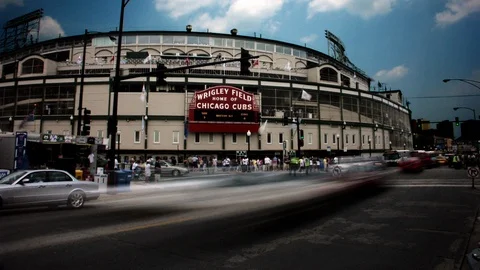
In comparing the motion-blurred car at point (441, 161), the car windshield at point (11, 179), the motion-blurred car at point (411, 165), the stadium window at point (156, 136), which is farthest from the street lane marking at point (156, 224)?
the motion-blurred car at point (441, 161)

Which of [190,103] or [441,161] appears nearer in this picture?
[190,103]

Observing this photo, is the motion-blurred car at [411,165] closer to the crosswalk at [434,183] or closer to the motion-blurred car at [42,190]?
the crosswalk at [434,183]

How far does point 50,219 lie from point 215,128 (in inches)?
1222

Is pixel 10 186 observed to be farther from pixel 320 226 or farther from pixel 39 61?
pixel 39 61

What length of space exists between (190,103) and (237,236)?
3351 cm

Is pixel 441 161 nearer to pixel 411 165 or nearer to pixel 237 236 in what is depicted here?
pixel 411 165

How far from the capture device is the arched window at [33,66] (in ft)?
150

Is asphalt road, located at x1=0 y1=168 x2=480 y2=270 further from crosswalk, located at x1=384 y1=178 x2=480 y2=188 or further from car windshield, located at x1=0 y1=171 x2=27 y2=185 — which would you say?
crosswalk, located at x1=384 y1=178 x2=480 y2=188

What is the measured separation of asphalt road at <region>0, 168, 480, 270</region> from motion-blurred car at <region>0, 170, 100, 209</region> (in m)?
0.43

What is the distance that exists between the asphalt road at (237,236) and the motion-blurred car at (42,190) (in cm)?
43

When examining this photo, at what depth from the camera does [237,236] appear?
22.4 feet

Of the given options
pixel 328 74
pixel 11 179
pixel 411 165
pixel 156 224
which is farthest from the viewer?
pixel 328 74

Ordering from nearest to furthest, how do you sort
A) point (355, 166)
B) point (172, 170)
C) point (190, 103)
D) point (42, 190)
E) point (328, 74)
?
point (42, 190)
point (355, 166)
point (172, 170)
point (190, 103)
point (328, 74)

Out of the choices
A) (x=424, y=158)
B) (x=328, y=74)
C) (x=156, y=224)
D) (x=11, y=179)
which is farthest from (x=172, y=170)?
(x=328, y=74)
